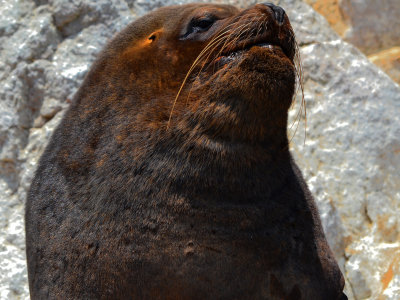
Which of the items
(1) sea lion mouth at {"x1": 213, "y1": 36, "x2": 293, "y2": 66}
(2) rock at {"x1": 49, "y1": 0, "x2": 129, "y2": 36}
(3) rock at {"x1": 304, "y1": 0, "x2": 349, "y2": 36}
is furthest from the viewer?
(3) rock at {"x1": 304, "y1": 0, "x2": 349, "y2": 36}

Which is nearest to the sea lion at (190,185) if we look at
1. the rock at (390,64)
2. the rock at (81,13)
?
the rock at (81,13)

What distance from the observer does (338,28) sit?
270 inches

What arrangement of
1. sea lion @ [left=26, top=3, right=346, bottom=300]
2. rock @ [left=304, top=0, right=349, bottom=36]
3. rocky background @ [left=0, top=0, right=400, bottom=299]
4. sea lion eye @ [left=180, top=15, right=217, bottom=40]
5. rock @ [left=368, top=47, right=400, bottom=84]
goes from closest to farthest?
sea lion @ [left=26, top=3, right=346, bottom=300]
sea lion eye @ [left=180, top=15, right=217, bottom=40]
rocky background @ [left=0, top=0, right=400, bottom=299]
rock @ [left=368, top=47, right=400, bottom=84]
rock @ [left=304, top=0, right=349, bottom=36]

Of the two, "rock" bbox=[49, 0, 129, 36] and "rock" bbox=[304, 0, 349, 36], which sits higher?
"rock" bbox=[49, 0, 129, 36]

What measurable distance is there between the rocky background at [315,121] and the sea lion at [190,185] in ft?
5.29

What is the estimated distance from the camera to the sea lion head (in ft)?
8.67

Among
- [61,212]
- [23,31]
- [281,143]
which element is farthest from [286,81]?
[23,31]

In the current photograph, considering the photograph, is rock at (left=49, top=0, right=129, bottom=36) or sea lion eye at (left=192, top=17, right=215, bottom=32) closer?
sea lion eye at (left=192, top=17, right=215, bottom=32)

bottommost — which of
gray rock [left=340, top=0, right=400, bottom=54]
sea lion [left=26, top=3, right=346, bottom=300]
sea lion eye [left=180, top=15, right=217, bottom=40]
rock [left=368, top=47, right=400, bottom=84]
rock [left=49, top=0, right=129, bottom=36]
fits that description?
rock [left=368, top=47, right=400, bottom=84]

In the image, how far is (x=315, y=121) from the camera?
4973mm

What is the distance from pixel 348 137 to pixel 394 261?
0.97m

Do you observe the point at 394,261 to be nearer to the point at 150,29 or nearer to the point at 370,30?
the point at 150,29

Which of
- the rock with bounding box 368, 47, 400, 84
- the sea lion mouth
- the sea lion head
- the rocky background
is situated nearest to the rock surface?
the rock with bounding box 368, 47, 400, 84

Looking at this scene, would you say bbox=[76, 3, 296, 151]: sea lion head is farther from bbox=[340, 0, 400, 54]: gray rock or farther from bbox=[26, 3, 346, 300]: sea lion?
bbox=[340, 0, 400, 54]: gray rock
